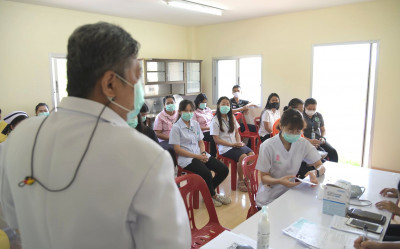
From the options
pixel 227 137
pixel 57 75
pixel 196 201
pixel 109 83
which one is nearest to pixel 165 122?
pixel 227 137

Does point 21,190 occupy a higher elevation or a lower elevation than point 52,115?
lower

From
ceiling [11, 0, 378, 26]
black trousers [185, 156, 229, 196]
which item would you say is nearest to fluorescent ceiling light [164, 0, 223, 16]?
ceiling [11, 0, 378, 26]

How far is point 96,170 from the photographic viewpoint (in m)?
0.64

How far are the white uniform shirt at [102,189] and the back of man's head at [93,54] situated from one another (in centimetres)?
5

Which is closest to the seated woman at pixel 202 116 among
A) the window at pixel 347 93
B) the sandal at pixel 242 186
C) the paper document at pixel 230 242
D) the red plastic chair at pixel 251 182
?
the sandal at pixel 242 186

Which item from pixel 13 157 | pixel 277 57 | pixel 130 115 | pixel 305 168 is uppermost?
pixel 277 57

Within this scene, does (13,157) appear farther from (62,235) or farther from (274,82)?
(274,82)

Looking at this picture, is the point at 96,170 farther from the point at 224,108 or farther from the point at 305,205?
the point at 224,108

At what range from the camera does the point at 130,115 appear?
31.2 inches

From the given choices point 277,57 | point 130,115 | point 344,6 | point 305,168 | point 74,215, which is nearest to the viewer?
point 74,215

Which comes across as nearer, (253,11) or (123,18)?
(253,11)

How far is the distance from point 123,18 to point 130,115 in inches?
200

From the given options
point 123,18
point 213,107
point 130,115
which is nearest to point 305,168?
point 130,115

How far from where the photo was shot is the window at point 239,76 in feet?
18.6
